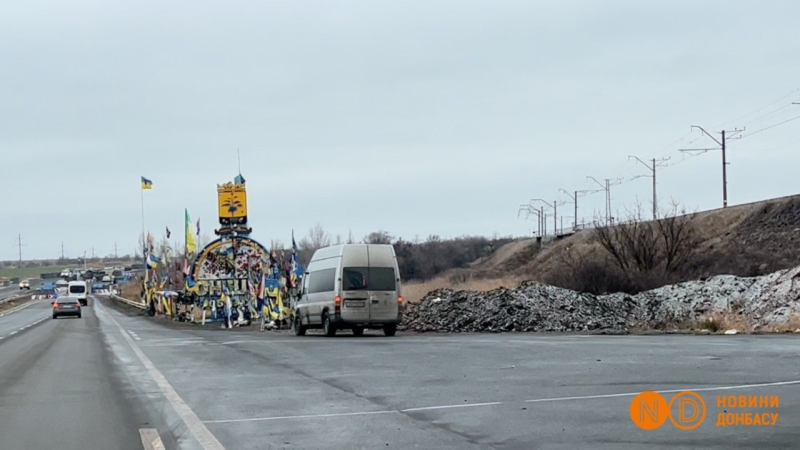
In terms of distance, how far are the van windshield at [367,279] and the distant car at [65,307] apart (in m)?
38.0

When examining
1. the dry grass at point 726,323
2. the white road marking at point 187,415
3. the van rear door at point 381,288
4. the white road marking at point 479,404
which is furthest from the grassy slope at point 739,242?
the white road marking at point 479,404

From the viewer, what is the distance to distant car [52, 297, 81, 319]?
207 feet

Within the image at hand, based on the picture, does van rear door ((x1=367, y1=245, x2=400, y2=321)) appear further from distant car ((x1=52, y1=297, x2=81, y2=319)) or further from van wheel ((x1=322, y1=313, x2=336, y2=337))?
distant car ((x1=52, y1=297, x2=81, y2=319))

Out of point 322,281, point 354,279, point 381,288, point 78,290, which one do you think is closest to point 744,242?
point 322,281

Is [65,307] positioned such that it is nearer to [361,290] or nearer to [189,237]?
[189,237]

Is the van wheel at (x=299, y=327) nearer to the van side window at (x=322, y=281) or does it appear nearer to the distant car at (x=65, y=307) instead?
the van side window at (x=322, y=281)

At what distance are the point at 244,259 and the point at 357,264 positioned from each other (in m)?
27.5

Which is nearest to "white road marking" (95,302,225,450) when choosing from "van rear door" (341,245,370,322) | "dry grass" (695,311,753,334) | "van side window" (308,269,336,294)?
"van rear door" (341,245,370,322)

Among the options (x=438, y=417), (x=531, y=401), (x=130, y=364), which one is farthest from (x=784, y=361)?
(x=130, y=364)

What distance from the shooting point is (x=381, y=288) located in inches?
1198

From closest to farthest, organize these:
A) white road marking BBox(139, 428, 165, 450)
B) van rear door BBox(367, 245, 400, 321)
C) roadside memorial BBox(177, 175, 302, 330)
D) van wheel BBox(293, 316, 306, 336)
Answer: white road marking BBox(139, 428, 165, 450), van rear door BBox(367, 245, 400, 321), van wheel BBox(293, 316, 306, 336), roadside memorial BBox(177, 175, 302, 330)

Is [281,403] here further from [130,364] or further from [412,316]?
[412,316]

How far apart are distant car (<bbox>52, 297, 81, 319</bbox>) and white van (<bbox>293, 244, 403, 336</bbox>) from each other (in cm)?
3665

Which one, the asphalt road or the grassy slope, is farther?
the grassy slope
